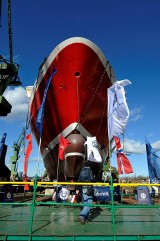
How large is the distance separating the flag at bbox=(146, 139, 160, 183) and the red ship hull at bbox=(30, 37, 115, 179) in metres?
3.50

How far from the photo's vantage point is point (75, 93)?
14602 mm

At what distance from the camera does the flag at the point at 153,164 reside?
15102 millimetres

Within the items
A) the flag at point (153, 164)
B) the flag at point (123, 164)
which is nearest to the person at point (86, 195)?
the flag at point (123, 164)

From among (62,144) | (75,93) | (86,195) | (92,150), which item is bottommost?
(86,195)

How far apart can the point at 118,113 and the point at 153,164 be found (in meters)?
6.77

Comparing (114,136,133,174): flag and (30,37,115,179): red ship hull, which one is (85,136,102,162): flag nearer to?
(30,37,115,179): red ship hull

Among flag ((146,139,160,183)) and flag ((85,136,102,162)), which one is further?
flag ((146,139,160,183))

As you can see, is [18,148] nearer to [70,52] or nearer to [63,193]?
[70,52]

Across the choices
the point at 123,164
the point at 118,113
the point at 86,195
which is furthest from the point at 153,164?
the point at 86,195

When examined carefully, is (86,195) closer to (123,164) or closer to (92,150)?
(92,150)

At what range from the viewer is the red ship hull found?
14.5 meters

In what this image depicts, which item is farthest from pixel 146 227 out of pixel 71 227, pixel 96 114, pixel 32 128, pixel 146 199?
pixel 32 128

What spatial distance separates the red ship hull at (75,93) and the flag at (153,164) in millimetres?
3498

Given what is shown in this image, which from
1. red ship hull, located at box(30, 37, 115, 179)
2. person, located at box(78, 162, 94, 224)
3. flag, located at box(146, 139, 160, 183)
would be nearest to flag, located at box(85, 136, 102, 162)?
red ship hull, located at box(30, 37, 115, 179)
